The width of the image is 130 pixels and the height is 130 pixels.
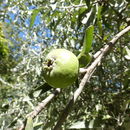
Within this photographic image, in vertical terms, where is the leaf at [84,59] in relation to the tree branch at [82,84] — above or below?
above

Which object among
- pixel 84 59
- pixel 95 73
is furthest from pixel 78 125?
pixel 95 73

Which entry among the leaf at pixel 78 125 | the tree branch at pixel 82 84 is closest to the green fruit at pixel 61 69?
the tree branch at pixel 82 84

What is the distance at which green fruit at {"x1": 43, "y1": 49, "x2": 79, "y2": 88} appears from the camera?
103cm

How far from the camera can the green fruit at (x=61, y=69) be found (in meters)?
1.03

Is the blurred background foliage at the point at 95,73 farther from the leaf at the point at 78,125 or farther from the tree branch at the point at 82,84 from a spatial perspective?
the tree branch at the point at 82,84

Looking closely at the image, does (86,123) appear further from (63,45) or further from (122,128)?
(63,45)

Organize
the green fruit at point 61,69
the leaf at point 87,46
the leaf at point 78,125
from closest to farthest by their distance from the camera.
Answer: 1. the green fruit at point 61,69
2. the leaf at point 87,46
3. the leaf at point 78,125

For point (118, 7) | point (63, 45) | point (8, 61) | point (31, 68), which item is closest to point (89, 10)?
point (118, 7)

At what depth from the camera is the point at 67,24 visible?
2834mm

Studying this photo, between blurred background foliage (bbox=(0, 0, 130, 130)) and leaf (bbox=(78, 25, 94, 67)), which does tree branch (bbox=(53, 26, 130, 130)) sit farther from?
blurred background foliage (bbox=(0, 0, 130, 130))

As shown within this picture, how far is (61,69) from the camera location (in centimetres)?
105

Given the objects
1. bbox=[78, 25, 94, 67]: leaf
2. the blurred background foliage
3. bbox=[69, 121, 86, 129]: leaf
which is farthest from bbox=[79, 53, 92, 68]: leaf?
bbox=[69, 121, 86, 129]: leaf

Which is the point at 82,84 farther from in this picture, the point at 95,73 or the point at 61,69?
the point at 95,73

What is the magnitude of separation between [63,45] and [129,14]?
0.97m
